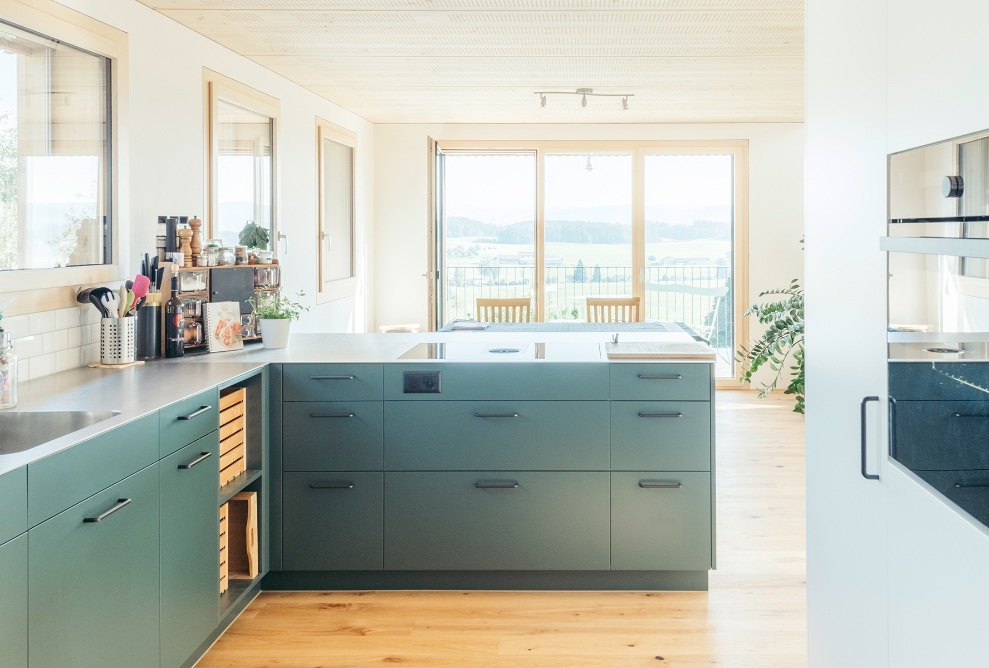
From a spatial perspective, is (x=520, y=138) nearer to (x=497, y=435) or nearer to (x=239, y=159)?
(x=239, y=159)

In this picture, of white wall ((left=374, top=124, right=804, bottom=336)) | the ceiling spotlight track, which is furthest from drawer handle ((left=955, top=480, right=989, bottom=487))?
white wall ((left=374, top=124, right=804, bottom=336))

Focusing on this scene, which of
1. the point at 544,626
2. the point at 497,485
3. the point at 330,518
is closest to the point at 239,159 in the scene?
the point at 330,518

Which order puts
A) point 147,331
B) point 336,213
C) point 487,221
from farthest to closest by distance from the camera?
point 487,221
point 336,213
point 147,331

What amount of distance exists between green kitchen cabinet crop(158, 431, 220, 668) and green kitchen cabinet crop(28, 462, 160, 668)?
73 mm

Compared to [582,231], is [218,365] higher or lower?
lower

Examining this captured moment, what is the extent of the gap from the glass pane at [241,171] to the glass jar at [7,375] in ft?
6.63

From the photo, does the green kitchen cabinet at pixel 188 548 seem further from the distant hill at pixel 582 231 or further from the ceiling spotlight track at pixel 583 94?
the distant hill at pixel 582 231

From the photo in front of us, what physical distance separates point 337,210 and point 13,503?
212 inches

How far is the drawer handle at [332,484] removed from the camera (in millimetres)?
3467

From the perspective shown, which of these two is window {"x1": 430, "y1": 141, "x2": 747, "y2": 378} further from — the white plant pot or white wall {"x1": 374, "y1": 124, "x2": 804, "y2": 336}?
the white plant pot

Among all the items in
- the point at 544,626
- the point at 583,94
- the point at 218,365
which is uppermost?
the point at 583,94

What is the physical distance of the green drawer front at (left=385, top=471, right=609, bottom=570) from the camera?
3451 mm

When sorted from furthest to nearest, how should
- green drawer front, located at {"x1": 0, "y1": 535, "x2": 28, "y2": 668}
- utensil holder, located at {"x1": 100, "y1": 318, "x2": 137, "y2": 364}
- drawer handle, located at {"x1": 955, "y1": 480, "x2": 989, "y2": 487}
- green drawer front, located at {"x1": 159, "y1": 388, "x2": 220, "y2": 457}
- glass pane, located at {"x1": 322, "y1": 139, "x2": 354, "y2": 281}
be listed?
glass pane, located at {"x1": 322, "y1": 139, "x2": 354, "y2": 281}, utensil holder, located at {"x1": 100, "y1": 318, "x2": 137, "y2": 364}, green drawer front, located at {"x1": 159, "y1": 388, "x2": 220, "y2": 457}, green drawer front, located at {"x1": 0, "y1": 535, "x2": 28, "y2": 668}, drawer handle, located at {"x1": 955, "y1": 480, "x2": 989, "y2": 487}

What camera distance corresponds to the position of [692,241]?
833 centimetres
